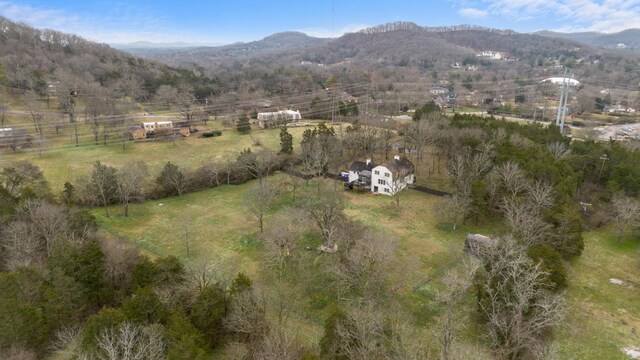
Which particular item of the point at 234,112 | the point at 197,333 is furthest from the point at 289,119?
the point at 197,333

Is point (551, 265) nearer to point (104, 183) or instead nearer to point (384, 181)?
point (384, 181)

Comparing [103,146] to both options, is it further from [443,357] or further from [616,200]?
[616,200]

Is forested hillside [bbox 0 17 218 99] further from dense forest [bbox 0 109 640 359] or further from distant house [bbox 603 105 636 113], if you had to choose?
distant house [bbox 603 105 636 113]

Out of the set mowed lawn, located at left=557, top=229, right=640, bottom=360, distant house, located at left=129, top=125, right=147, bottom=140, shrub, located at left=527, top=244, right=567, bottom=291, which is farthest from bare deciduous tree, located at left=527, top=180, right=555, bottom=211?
distant house, located at left=129, top=125, right=147, bottom=140

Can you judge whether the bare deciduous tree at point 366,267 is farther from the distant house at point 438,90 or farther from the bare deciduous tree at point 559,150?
the distant house at point 438,90

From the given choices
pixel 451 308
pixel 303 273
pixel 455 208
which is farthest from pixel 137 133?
pixel 451 308

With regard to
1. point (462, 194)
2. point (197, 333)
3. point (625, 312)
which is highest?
point (462, 194)

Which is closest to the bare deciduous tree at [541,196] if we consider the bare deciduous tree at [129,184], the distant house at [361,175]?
the distant house at [361,175]
